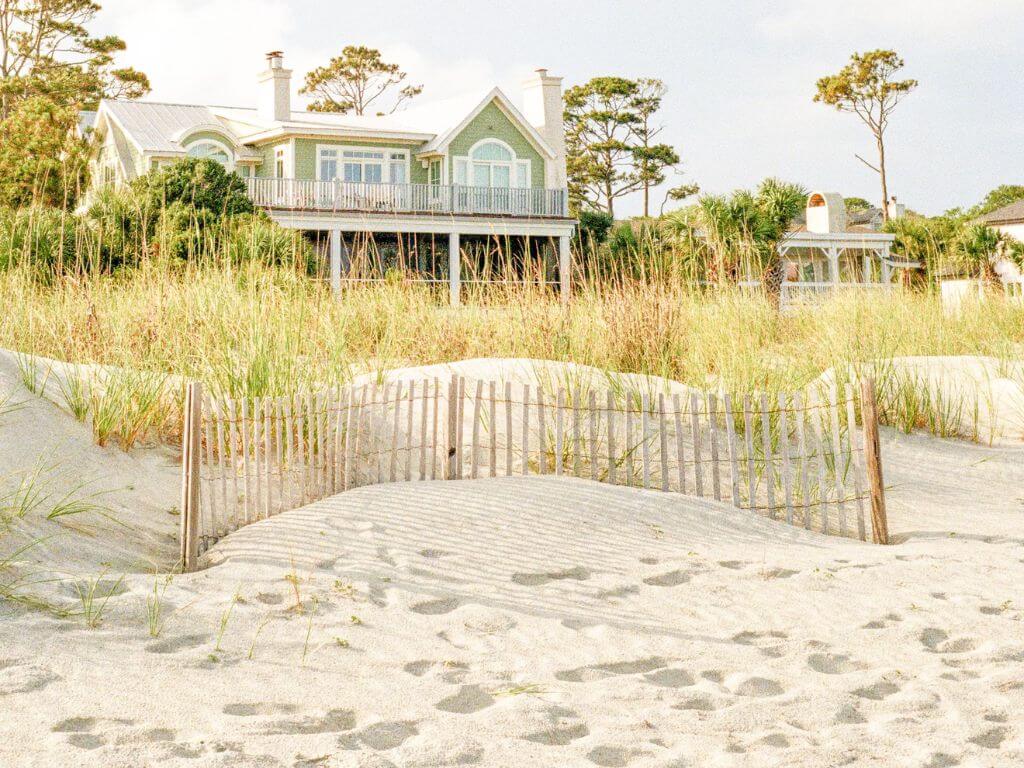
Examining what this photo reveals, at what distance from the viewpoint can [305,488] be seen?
6688 mm

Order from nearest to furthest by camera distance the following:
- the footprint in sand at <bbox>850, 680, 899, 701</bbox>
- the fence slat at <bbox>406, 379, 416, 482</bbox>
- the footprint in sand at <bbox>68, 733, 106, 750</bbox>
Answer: the footprint in sand at <bbox>68, 733, 106, 750</bbox>
the footprint in sand at <bbox>850, 680, 899, 701</bbox>
the fence slat at <bbox>406, 379, 416, 482</bbox>

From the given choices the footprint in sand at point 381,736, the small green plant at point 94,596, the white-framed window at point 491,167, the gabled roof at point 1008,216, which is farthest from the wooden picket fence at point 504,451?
the gabled roof at point 1008,216

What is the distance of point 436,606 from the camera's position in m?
4.92

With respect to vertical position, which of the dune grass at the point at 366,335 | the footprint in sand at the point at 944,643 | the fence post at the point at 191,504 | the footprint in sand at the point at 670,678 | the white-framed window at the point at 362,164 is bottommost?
the footprint in sand at the point at 944,643

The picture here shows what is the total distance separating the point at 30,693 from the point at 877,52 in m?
46.2

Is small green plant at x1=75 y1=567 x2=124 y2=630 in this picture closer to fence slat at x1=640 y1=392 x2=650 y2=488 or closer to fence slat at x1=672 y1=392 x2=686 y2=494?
fence slat at x1=640 y1=392 x2=650 y2=488

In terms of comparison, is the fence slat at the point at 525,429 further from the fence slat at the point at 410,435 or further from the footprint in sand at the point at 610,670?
the footprint in sand at the point at 610,670

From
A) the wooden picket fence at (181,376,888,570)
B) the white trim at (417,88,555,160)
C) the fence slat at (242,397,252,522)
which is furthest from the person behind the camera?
the white trim at (417,88,555,160)

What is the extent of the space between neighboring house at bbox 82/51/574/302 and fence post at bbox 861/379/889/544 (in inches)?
806

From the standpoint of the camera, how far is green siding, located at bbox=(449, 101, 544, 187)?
3031 centimetres

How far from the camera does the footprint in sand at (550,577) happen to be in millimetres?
5348

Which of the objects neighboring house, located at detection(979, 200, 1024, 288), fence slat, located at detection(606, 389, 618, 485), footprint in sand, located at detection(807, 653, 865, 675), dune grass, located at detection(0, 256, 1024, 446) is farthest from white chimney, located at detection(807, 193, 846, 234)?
Answer: footprint in sand, located at detection(807, 653, 865, 675)

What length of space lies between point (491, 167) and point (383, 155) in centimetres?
304

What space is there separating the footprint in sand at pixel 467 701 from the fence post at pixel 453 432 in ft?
10.3
